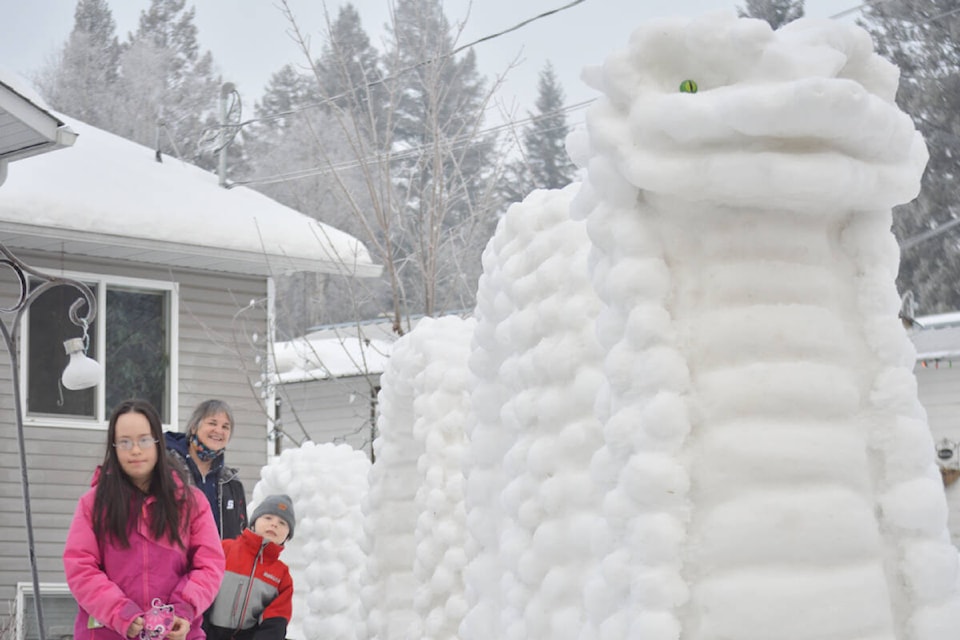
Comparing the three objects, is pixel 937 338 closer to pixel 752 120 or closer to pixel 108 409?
pixel 108 409

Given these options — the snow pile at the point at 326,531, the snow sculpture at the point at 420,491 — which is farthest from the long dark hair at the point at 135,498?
the snow pile at the point at 326,531

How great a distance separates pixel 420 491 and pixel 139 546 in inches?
45.6

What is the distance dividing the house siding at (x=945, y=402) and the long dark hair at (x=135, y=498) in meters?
14.4

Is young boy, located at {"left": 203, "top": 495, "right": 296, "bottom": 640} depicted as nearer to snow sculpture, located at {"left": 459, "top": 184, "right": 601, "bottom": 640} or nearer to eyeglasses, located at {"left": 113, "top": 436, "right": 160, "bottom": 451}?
eyeglasses, located at {"left": 113, "top": 436, "right": 160, "bottom": 451}

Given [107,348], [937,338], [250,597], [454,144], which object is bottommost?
[250,597]

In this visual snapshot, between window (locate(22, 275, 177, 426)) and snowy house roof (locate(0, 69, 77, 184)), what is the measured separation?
2.75 m

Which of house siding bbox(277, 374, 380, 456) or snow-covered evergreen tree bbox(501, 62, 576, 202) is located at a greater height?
snow-covered evergreen tree bbox(501, 62, 576, 202)

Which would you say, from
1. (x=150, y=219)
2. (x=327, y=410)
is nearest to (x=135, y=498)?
(x=150, y=219)

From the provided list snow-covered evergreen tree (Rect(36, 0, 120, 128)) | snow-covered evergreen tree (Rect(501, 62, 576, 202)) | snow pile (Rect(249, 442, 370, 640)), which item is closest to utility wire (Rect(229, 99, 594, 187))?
snow pile (Rect(249, 442, 370, 640))

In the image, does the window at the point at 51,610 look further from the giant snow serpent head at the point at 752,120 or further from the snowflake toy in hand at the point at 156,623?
the giant snow serpent head at the point at 752,120

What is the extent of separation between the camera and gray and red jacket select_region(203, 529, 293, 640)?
6102mm

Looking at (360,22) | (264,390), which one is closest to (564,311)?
(264,390)

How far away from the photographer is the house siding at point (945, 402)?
1742cm

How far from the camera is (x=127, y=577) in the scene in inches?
178
